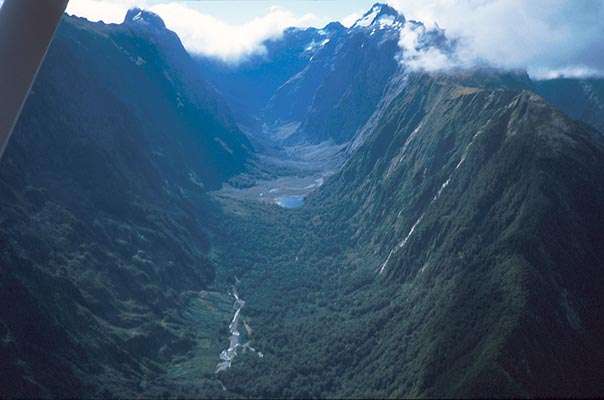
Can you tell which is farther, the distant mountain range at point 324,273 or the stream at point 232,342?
the stream at point 232,342

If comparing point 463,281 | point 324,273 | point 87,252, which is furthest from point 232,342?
point 463,281

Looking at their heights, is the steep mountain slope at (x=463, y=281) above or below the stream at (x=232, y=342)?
above

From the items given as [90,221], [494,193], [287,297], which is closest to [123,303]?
[90,221]

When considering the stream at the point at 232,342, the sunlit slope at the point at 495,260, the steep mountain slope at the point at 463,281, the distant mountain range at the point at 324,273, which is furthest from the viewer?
the stream at the point at 232,342

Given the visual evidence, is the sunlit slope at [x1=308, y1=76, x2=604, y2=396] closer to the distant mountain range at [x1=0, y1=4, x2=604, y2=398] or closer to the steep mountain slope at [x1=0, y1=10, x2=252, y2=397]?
the distant mountain range at [x1=0, y1=4, x2=604, y2=398]

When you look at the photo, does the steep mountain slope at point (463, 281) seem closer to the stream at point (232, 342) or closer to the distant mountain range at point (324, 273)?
the distant mountain range at point (324, 273)

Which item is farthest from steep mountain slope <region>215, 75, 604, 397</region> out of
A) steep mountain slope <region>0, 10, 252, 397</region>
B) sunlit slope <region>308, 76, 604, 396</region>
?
steep mountain slope <region>0, 10, 252, 397</region>

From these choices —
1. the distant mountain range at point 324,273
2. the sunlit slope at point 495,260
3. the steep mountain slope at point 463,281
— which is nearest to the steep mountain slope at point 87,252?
the distant mountain range at point 324,273
